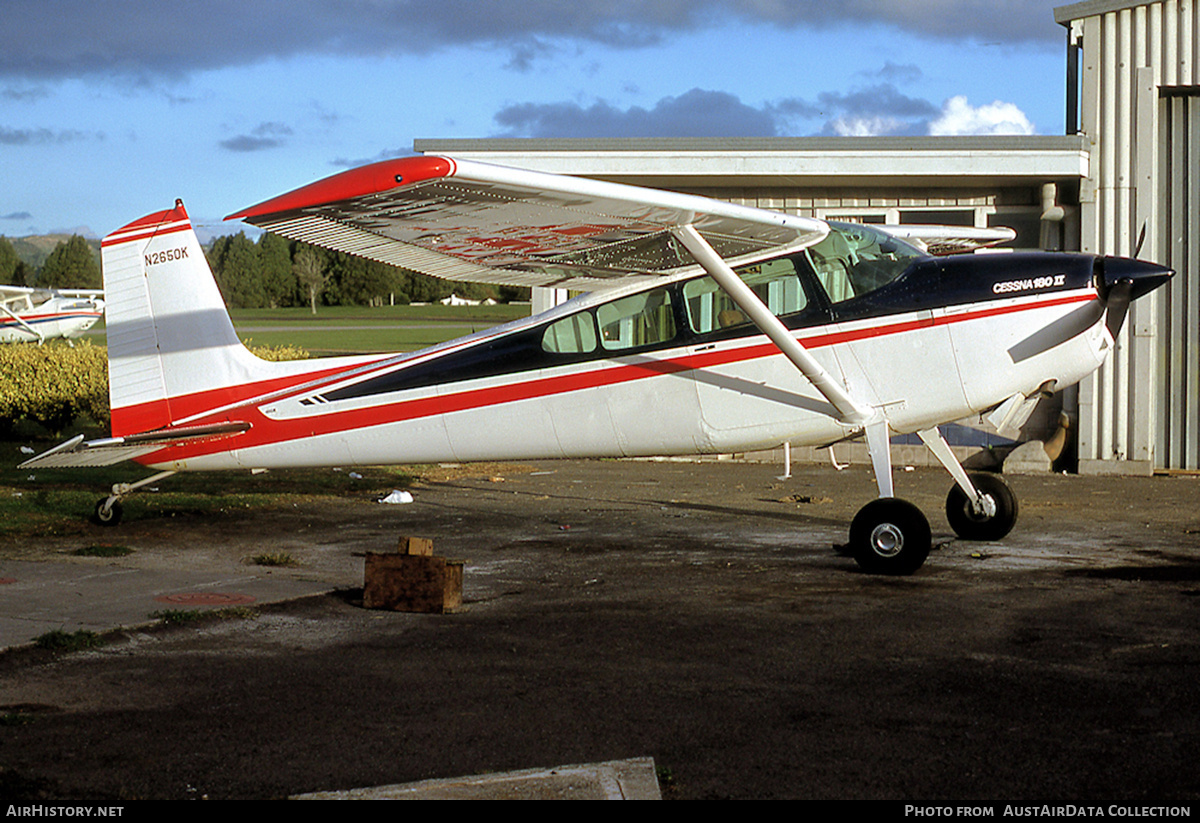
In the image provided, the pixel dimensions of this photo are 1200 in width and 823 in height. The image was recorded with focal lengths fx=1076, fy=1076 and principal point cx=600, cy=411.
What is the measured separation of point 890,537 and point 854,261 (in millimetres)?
2124

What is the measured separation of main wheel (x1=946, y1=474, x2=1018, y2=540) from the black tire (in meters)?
7.35

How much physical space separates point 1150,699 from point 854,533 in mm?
3219

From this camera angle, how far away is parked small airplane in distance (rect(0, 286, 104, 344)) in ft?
121

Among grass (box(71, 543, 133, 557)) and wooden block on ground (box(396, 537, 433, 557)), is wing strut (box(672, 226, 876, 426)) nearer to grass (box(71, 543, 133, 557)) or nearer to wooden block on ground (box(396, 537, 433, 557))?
wooden block on ground (box(396, 537, 433, 557))

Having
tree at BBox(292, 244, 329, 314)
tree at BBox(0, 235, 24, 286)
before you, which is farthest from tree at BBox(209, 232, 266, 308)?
tree at BBox(0, 235, 24, 286)

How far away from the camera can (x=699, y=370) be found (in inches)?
334

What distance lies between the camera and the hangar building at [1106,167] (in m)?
14.7

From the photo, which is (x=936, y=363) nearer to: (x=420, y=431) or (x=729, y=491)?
(x=420, y=431)

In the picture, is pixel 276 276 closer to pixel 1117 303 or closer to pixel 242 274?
pixel 242 274

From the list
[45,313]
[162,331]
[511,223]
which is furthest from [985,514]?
[45,313]

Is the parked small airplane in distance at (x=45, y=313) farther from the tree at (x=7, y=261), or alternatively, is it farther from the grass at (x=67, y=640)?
the tree at (x=7, y=261)

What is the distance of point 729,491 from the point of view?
12.8 metres

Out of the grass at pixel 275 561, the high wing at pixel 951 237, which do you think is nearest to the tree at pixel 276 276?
the high wing at pixel 951 237

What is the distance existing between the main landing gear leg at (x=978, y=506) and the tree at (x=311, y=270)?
4667 inches
